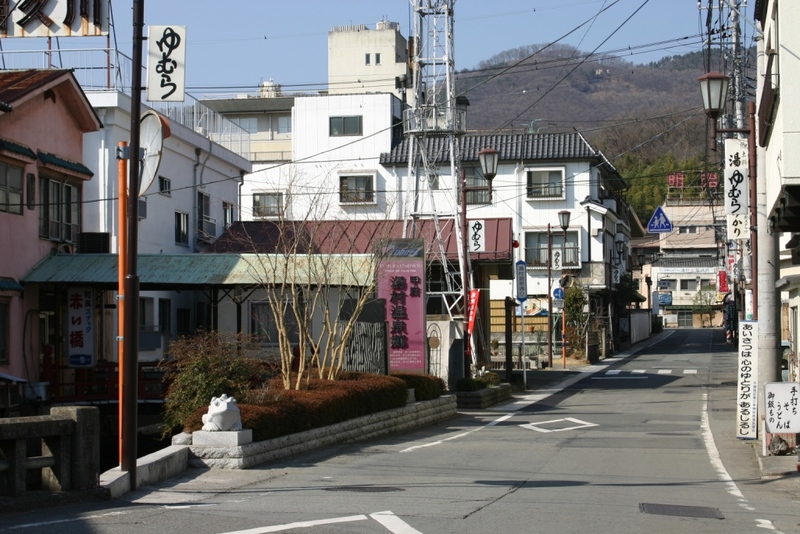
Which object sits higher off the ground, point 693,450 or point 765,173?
point 765,173

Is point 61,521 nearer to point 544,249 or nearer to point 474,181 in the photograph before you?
point 474,181

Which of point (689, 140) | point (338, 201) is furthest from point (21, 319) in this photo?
point (689, 140)

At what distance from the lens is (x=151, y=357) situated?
99.3 ft

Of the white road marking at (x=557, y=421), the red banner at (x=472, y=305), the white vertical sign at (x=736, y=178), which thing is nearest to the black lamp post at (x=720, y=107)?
the white vertical sign at (x=736, y=178)

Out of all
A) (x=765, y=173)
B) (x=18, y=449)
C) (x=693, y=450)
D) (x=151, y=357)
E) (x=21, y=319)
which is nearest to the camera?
(x=18, y=449)

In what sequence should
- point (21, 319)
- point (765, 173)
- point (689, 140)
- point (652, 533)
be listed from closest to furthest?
Result: point (652, 533), point (765, 173), point (21, 319), point (689, 140)

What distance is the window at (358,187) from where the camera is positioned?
52719 millimetres

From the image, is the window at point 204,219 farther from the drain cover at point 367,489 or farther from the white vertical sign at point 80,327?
the drain cover at point 367,489

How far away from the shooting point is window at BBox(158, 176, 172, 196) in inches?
1219

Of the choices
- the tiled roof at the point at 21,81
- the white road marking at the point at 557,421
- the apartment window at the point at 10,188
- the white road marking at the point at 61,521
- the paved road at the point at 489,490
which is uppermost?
the tiled roof at the point at 21,81

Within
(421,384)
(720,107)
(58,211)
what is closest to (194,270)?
(58,211)

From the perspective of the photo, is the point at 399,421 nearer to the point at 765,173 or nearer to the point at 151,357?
the point at 765,173

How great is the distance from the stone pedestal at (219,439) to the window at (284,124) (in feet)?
173

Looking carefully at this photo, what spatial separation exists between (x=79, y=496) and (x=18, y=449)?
92 cm
